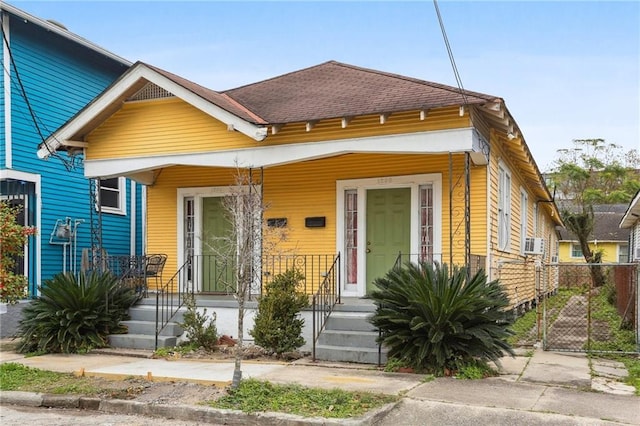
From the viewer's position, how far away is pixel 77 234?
51.8 feet

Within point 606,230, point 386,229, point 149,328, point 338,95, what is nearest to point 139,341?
point 149,328

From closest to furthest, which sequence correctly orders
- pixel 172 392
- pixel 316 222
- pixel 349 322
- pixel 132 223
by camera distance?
pixel 172 392 → pixel 349 322 → pixel 316 222 → pixel 132 223

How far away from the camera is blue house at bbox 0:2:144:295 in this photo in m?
13.7

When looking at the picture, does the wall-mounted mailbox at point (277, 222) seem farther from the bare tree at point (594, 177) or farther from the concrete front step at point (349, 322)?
the bare tree at point (594, 177)

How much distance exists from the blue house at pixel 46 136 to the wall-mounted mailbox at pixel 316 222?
13.7 ft

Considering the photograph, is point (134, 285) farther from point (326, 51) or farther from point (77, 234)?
point (326, 51)

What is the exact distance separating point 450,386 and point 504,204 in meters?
6.68

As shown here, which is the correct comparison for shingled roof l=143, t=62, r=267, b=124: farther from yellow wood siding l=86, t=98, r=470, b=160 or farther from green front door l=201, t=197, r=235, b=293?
green front door l=201, t=197, r=235, b=293

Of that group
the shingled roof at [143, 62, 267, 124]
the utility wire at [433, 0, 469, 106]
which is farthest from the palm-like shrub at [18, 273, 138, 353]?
the utility wire at [433, 0, 469, 106]

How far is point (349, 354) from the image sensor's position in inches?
375

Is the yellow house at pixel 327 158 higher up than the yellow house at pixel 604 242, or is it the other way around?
the yellow house at pixel 327 158

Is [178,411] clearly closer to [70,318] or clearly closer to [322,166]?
[70,318]

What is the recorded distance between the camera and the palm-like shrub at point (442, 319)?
848 centimetres

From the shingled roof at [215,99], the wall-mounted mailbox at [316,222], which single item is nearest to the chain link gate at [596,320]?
the wall-mounted mailbox at [316,222]
